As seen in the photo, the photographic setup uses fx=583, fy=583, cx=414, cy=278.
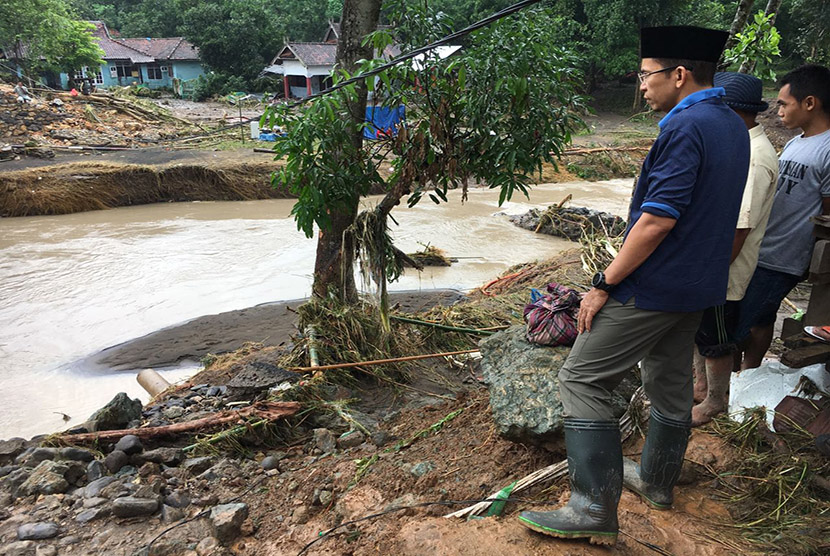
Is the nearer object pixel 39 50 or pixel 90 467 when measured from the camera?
pixel 90 467

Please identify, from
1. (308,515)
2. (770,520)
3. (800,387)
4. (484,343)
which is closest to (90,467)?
(308,515)

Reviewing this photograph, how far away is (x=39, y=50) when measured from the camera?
920 inches

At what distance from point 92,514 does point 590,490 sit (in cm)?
231

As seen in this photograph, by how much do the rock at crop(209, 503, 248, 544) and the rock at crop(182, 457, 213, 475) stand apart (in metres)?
0.72

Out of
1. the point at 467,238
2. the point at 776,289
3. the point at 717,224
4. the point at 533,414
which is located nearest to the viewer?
the point at 717,224

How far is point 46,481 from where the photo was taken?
3.11 meters

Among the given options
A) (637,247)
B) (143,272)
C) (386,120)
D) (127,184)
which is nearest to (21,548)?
(637,247)

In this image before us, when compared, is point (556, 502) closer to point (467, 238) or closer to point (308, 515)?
point (308, 515)

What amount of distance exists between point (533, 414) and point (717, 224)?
1131 millimetres

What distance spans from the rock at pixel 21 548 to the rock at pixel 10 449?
1473mm

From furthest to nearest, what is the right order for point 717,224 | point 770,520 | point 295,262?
→ point 295,262
point 770,520
point 717,224

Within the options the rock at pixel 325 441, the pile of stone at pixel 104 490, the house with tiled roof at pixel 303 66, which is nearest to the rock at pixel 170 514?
the pile of stone at pixel 104 490

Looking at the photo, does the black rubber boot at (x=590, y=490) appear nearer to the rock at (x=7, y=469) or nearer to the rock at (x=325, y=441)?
the rock at (x=325, y=441)

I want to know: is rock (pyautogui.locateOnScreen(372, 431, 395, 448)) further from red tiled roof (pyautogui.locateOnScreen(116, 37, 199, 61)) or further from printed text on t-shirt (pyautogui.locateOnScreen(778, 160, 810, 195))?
red tiled roof (pyautogui.locateOnScreen(116, 37, 199, 61))
